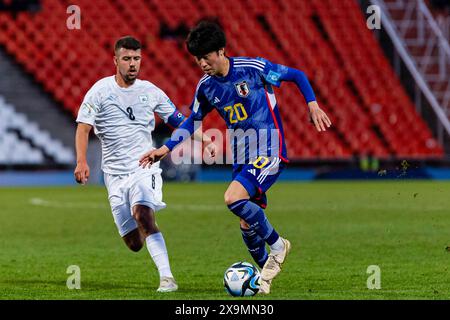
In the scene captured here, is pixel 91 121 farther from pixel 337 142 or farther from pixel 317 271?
pixel 337 142

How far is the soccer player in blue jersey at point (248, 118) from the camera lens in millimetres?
6961

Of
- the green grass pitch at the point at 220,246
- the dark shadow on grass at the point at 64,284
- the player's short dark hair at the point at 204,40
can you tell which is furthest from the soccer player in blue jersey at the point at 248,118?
the dark shadow on grass at the point at 64,284

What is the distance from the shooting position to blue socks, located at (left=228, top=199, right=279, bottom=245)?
273 inches

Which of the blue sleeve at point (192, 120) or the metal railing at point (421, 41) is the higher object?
the blue sleeve at point (192, 120)

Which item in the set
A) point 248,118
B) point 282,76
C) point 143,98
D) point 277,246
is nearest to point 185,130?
point 248,118

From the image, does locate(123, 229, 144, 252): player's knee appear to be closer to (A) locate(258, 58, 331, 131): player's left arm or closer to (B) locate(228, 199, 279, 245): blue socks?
(B) locate(228, 199, 279, 245): blue socks

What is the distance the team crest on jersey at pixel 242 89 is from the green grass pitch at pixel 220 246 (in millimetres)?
1474

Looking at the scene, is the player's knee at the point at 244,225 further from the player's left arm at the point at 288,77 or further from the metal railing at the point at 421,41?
the metal railing at the point at 421,41

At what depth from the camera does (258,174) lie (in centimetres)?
705

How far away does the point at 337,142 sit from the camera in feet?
89.6

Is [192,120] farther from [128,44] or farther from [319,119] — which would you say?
[319,119]

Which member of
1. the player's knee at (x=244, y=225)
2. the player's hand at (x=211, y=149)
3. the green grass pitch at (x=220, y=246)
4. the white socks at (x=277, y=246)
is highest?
the player's hand at (x=211, y=149)

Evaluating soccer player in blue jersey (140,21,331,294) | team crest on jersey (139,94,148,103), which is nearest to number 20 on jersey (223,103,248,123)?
soccer player in blue jersey (140,21,331,294)
